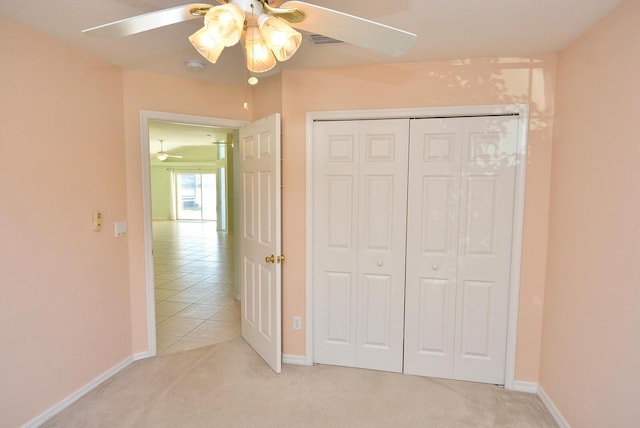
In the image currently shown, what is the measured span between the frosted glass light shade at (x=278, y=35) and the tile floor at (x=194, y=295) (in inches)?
111

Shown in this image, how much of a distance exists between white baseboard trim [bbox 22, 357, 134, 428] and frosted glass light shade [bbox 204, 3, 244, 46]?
2483 mm

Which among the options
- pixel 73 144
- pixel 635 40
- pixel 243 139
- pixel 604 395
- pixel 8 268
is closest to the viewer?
pixel 635 40

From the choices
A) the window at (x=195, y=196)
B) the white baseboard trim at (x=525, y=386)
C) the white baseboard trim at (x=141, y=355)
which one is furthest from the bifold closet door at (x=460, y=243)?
the window at (x=195, y=196)

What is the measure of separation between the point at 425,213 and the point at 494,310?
2.90ft

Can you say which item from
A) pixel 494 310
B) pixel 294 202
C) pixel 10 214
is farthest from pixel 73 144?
pixel 494 310

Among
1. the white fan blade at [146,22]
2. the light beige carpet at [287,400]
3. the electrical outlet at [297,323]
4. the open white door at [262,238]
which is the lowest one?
the light beige carpet at [287,400]

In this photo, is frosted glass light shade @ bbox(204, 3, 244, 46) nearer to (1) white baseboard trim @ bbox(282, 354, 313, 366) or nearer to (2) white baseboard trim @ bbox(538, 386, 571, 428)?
(1) white baseboard trim @ bbox(282, 354, 313, 366)

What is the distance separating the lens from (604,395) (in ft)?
5.58

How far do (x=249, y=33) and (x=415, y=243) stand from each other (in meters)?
1.87

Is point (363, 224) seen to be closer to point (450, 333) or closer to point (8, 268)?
point (450, 333)

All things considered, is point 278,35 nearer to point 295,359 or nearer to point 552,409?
point 295,359

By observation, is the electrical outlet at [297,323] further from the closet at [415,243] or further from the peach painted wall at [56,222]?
the peach painted wall at [56,222]

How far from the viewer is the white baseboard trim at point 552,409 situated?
2.06 meters

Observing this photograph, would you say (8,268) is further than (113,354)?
No
